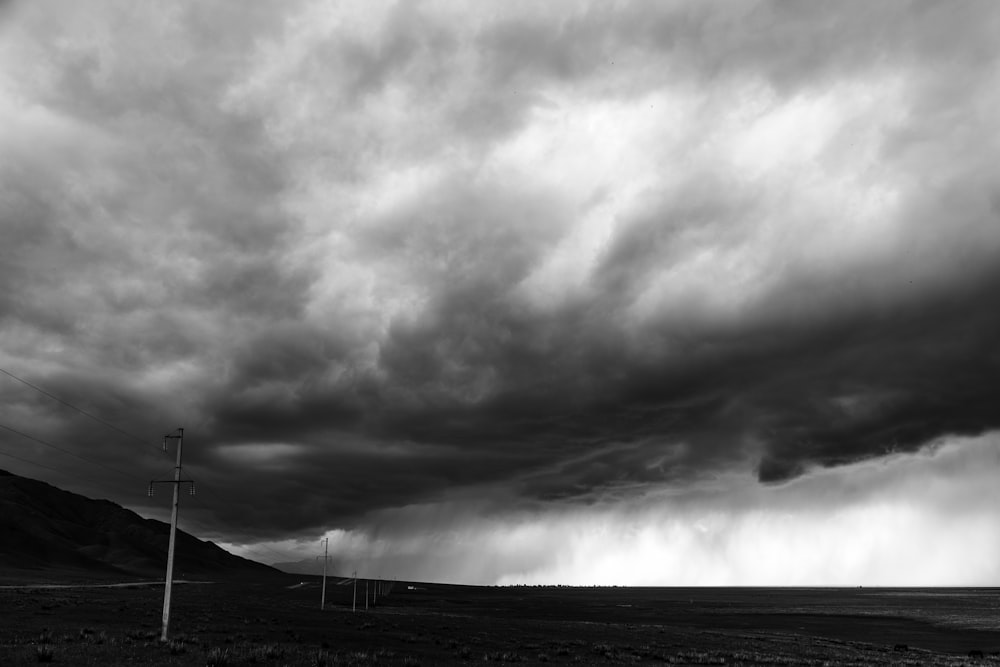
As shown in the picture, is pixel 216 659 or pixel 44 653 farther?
pixel 216 659

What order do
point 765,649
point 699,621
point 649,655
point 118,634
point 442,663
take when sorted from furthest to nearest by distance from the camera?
point 699,621
point 765,649
point 649,655
point 118,634
point 442,663

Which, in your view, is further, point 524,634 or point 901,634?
point 901,634

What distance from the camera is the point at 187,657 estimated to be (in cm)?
3425

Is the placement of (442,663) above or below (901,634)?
above

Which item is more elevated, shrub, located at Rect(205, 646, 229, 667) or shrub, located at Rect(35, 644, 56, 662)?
shrub, located at Rect(35, 644, 56, 662)

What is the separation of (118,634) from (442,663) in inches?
842

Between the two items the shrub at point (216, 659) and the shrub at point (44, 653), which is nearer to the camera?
the shrub at point (44, 653)

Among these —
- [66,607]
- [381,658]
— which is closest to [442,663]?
[381,658]

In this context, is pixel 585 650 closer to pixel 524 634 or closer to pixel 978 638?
pixel 524 634

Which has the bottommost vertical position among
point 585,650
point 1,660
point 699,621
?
point 699,621

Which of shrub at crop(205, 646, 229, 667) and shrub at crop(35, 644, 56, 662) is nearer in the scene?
shrub at crop(35, 644, 56, 662)

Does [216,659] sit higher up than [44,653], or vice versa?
[44,653]

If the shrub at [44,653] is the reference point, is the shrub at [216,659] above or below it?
below

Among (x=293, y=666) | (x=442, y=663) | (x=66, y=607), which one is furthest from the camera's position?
(x=66, y=607)
